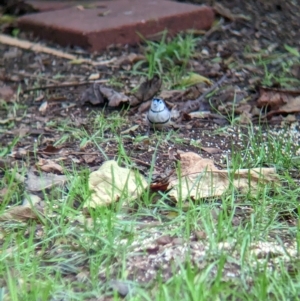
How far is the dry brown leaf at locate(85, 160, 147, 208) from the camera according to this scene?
3389mm

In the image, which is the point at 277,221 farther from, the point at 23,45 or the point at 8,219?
the point at 23,45

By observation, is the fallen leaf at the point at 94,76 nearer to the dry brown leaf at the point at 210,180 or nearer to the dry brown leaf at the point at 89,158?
the dry brown leaf at the point at 89,158

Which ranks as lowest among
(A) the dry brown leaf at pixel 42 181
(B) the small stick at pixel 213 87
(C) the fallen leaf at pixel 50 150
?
(B) the small stick at pixel 213 87

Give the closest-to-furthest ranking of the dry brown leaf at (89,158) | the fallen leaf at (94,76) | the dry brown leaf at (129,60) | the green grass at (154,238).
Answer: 1. the green grass at (154,238)
2. the dry brown leaf at (89,158)
3. the fallen leaf at (94,76)
4. the dry brown leaf at (129,60)

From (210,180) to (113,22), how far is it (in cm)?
269

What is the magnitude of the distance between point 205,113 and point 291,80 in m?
0.79

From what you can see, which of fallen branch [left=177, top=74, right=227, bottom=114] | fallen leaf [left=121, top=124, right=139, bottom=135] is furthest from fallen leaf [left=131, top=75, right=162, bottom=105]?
fallen leaf [left=121, top=124, right=139, bottom=135]

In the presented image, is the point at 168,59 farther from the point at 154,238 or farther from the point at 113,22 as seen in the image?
the point at 154,238

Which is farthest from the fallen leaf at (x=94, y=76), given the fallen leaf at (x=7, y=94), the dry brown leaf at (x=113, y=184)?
the dry brown leaf at (x=113, y=184)

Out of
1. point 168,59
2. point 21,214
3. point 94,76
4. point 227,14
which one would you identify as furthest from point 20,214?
point 227,14

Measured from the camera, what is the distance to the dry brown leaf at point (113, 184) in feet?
11.1

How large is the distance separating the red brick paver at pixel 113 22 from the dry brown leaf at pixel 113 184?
7.64 feet

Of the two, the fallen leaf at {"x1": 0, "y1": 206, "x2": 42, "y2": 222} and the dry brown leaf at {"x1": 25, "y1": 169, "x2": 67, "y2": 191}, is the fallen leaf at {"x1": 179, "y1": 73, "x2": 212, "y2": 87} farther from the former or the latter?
the fallen leaf at {"x1": 0, "y1": 206, "x2": 42, "y2": 222}

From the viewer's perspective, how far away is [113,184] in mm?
3420
